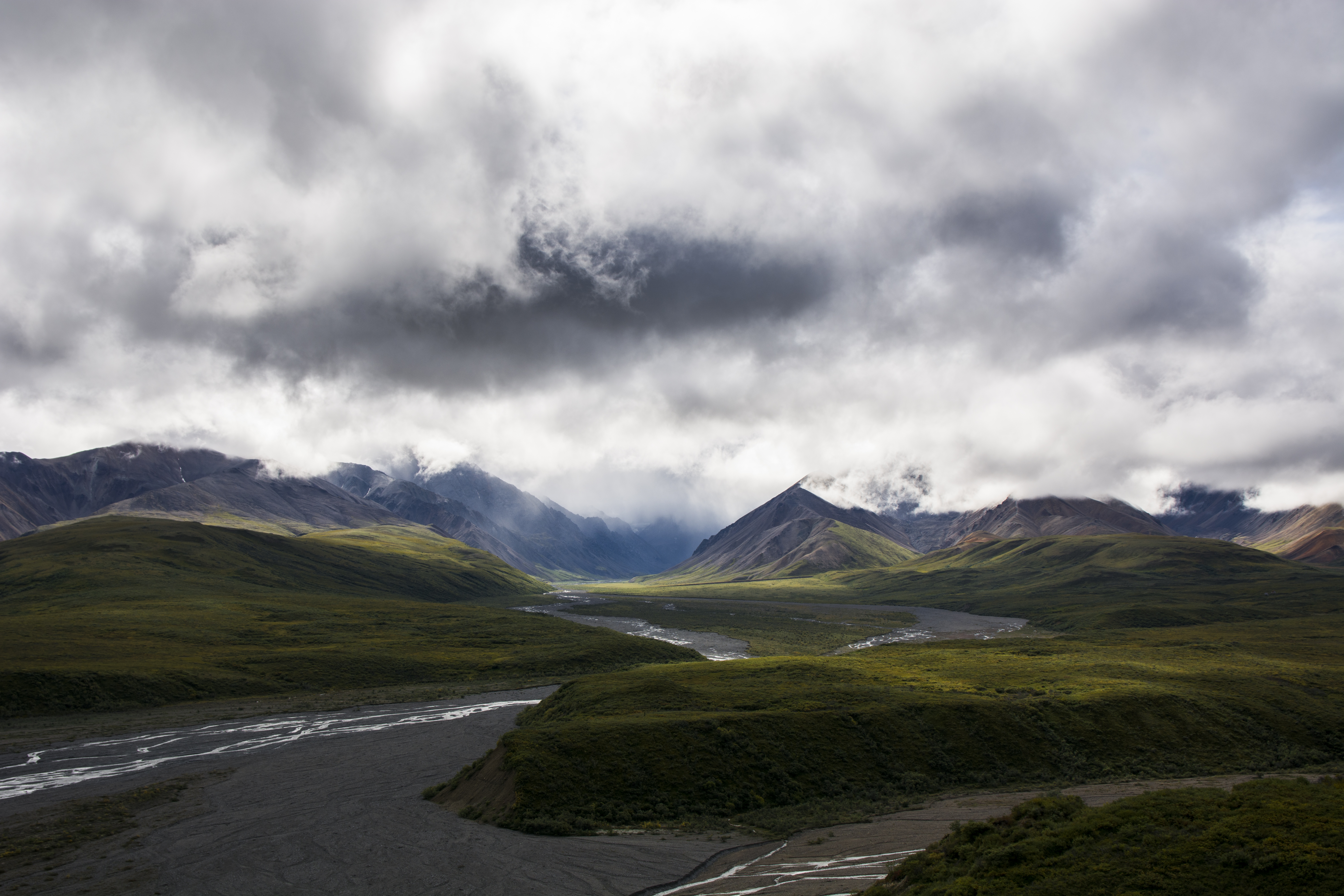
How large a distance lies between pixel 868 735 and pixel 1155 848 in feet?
124

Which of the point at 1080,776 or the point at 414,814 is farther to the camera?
the point at 1080,776

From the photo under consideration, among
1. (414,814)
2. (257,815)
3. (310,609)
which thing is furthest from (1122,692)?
(310,609)

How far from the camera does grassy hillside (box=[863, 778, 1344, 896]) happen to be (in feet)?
87.9

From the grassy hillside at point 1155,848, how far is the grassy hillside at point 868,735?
1949cm

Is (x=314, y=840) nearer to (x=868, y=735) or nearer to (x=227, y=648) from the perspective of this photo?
(x=868, y=735)

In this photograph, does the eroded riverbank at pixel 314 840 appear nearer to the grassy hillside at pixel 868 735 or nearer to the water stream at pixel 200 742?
the water stream at pixel 200 742

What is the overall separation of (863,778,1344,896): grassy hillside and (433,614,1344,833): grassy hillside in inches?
767

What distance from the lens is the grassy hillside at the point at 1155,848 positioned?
87.9 ft

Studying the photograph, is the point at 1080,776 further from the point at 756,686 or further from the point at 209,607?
the point at 209,607

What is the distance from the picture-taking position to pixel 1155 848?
1206 inches

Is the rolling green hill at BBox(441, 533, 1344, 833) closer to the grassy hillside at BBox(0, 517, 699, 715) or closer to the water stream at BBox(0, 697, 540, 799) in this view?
the water stream at BBox(0, 697, 540, 799)

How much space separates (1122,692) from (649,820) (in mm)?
63110

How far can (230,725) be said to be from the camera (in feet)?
294

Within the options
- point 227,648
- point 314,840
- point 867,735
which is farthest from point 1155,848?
point 227,648
